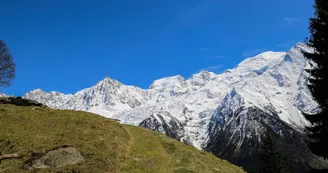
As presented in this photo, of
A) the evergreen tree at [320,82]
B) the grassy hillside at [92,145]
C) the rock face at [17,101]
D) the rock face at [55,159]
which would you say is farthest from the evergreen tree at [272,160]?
the rock face at [55,159]

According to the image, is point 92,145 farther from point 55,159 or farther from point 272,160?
point 272,160

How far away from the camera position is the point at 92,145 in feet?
119

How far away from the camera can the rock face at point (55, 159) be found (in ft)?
99.7

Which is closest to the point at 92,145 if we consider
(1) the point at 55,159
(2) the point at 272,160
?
(1) the point at 55,159

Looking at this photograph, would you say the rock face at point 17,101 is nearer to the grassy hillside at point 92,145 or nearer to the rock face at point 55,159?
the grassy hillside at point 92,145

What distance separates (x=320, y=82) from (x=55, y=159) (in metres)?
25.5

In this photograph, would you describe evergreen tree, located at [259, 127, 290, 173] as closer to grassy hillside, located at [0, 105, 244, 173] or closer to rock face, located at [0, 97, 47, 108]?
grassy hillside, located at [0, 105, 244, 173]

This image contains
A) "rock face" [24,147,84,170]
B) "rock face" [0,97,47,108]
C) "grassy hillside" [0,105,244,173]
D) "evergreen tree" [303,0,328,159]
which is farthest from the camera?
"rock face" [0,97,47,108]

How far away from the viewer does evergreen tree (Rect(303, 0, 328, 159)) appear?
27609 mm

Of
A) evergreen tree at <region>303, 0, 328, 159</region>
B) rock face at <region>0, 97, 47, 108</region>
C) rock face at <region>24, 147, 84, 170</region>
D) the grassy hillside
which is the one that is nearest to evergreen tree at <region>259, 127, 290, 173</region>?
the grassy hillside

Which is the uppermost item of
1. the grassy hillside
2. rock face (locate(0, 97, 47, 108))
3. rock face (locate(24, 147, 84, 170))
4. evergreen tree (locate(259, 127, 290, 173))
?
rock face (locate(0, 97, 47, 108))

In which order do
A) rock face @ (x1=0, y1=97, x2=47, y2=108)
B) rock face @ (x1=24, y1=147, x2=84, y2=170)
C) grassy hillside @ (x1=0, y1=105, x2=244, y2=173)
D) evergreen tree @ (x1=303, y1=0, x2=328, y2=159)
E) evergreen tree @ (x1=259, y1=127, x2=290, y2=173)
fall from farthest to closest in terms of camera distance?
evergreen tree @ (x1=259, y1=127, x2=290, y2=173), rock face @ (x1=0, y1=97, x2=47, y2=108), grassy hillside @ (x1=0, y1=105, x2=244, y2=173), rock face @ (x1=24, y1=147, x2=84, y2=170), evergreen tree @ (x1=303, y1=0, x2=328, y2=159)

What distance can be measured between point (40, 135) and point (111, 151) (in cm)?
846

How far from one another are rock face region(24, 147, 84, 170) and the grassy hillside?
2.31 ft
